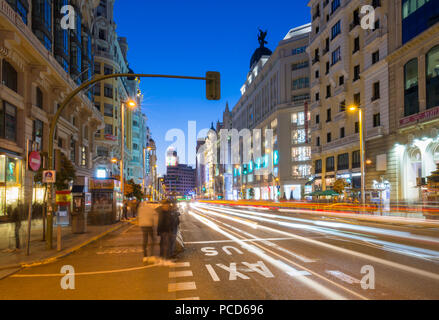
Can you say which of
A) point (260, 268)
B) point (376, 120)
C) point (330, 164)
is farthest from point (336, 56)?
point (260, 268)

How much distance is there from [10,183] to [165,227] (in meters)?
16.6

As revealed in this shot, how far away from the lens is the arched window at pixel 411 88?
106 feet

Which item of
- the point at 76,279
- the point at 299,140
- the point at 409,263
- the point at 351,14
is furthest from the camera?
the point at 299,140

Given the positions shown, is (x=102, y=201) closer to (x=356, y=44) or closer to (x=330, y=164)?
(x=330, y=164)

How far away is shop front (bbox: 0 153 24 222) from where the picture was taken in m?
21.2

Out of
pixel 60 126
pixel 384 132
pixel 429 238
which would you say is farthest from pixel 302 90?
pixel 429 238

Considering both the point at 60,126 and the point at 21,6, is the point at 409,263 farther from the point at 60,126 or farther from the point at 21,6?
the point at 60,126

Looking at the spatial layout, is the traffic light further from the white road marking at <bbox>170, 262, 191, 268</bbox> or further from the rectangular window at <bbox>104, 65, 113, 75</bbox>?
the rectangular window at <bbox>104, 65, 113, 75</bbox>

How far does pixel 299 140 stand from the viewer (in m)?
74.5

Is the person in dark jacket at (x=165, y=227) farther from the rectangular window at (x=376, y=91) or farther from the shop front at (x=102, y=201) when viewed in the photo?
the rectangular window at (x=376, y=91)

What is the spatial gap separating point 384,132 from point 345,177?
1059cm

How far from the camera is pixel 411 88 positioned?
108 feet

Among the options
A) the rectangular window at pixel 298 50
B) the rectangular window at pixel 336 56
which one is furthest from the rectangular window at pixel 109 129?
the rectangular window at pixel 298 50
